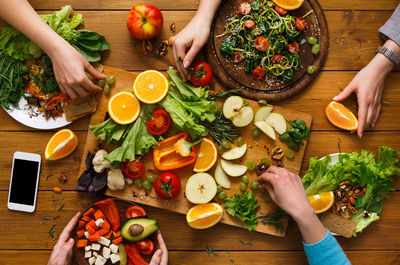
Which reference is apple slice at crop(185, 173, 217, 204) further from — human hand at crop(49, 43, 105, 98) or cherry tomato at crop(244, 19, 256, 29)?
cherry tomato at crop(244, 19, 256, 29)

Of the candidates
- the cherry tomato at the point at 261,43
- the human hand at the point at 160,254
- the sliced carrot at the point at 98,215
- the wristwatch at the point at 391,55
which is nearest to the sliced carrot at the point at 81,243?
the sliced carrot at the point at 98,215

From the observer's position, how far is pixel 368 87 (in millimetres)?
1865

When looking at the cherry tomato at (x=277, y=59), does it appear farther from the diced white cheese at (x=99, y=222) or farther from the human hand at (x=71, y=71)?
the diced white cheese at (x=99, y=222)

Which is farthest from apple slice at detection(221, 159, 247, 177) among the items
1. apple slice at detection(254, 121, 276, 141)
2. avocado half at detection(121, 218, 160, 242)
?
avocado half at detection(121, 218, 160, 242)

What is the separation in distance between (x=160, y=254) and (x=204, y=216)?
12.8 inches

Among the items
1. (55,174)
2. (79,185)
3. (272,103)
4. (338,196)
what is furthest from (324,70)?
(55,174)

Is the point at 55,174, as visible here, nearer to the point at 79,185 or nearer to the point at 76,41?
the point at 79,185

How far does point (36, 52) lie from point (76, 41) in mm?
228

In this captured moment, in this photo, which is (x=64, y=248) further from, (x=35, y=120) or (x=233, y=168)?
(x=233, y=168)

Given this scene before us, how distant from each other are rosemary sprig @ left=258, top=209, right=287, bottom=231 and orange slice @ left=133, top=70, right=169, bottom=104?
35.6 inches

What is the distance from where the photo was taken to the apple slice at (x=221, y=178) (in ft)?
6.12

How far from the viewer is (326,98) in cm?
194

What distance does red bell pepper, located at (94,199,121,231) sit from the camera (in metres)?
1.83

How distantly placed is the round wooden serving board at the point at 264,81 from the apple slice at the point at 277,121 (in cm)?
10
